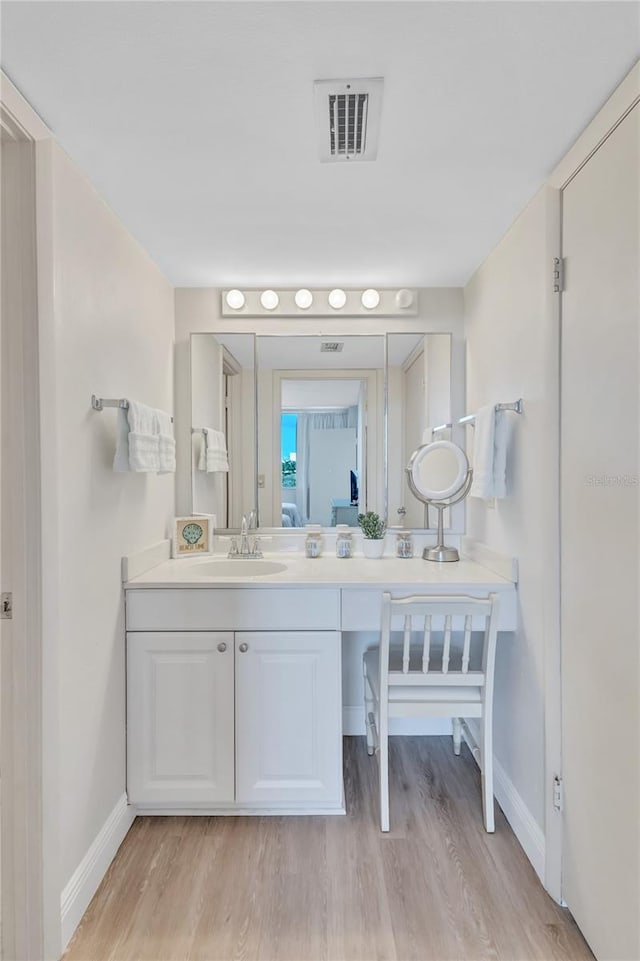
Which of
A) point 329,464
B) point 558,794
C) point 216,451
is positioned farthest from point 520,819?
point 216,451

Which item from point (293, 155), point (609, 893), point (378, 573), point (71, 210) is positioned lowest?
point (609, 893)

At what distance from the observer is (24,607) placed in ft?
4.53

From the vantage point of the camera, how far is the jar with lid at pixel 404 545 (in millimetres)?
2609

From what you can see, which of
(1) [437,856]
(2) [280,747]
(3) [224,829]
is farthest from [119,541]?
(1) [437,856]

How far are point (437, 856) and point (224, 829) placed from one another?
78 cm

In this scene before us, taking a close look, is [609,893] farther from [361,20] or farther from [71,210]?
[71,210]

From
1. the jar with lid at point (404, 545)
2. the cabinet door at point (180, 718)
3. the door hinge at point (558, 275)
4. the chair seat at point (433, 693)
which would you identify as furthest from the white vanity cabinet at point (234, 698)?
the door hinge at point (558, 275)

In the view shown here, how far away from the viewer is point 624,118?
4.14ft

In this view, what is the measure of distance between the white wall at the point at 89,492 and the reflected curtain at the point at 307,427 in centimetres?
82

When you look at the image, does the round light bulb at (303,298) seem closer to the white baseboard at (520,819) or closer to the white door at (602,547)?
the white door at (602,547)

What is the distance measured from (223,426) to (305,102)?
1.60 metres

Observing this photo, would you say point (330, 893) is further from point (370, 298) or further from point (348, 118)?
point (370, 298)

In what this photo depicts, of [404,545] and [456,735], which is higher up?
[404,545]

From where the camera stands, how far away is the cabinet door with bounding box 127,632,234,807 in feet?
6.45
